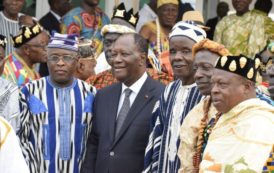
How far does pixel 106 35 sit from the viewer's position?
463 inches

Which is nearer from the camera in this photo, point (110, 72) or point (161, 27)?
point (110, 72)

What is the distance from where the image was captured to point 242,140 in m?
7.89

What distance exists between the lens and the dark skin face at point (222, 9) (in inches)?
645

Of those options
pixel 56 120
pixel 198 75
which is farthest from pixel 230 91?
pixel 56 120

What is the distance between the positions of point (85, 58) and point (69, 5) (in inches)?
133

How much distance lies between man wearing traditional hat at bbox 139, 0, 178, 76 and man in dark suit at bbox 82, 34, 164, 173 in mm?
3020

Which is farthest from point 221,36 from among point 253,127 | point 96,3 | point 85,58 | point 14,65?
point 253,127

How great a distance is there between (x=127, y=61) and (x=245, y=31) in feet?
14.8

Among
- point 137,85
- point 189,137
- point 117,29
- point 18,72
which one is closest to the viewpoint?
point 189,137

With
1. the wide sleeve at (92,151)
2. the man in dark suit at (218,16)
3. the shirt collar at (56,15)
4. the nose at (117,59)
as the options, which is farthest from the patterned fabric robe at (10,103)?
the man in dark suit at (218,16)

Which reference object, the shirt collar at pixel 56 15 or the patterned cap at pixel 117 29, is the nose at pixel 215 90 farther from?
the shirt collar at pixel 56 15

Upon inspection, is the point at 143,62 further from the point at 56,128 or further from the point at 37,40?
the point at 37,40

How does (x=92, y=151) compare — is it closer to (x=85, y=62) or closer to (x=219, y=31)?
(x=85, y=62)

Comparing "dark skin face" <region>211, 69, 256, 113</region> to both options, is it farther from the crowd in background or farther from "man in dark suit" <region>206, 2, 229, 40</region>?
"man in dark suit" <region>206, 2, 229, 40</region>
